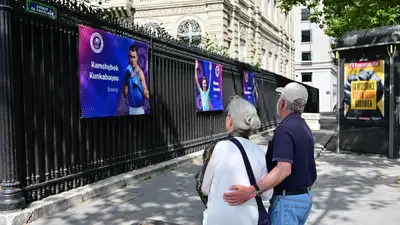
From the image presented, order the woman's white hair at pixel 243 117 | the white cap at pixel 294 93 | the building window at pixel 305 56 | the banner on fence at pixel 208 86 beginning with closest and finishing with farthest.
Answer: the woman's white hair at pixel 243 117
the white cap at pixel 294 93
the banner on fence at pixel 208 86
the building window at pixel 305 56

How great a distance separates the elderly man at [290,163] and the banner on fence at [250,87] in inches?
429

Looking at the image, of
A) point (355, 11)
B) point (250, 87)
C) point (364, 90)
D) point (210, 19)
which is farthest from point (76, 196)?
point (210, 19)

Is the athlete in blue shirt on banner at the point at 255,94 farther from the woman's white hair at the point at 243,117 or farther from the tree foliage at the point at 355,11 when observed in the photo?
the woman's white hair at the point at 243,117

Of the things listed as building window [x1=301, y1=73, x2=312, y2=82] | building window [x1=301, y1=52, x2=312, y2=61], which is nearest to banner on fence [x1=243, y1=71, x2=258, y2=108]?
building window [x1=301, y1=73, x2=312, y2=82]

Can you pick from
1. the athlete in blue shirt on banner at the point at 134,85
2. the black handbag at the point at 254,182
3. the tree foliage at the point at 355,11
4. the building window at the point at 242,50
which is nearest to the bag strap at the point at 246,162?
the black handbag at the point at 254,182

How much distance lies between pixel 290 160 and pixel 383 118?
27.4 feet

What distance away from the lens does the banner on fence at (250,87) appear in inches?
550

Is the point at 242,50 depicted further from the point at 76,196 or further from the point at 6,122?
the point at 6,122

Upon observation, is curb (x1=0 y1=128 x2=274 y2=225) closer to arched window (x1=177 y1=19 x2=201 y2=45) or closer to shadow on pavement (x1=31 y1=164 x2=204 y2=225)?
shadow on pavement (x1=31 y1=164 x2=204 y2=225)

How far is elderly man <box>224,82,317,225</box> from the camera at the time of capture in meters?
2.70

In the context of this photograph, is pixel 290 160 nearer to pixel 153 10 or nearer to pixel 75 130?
pixel 75 130

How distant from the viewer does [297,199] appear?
2879mm

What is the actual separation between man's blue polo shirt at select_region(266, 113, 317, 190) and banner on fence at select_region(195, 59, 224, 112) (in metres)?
7.24

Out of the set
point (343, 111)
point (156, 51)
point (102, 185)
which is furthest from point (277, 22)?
point (102, 185)
